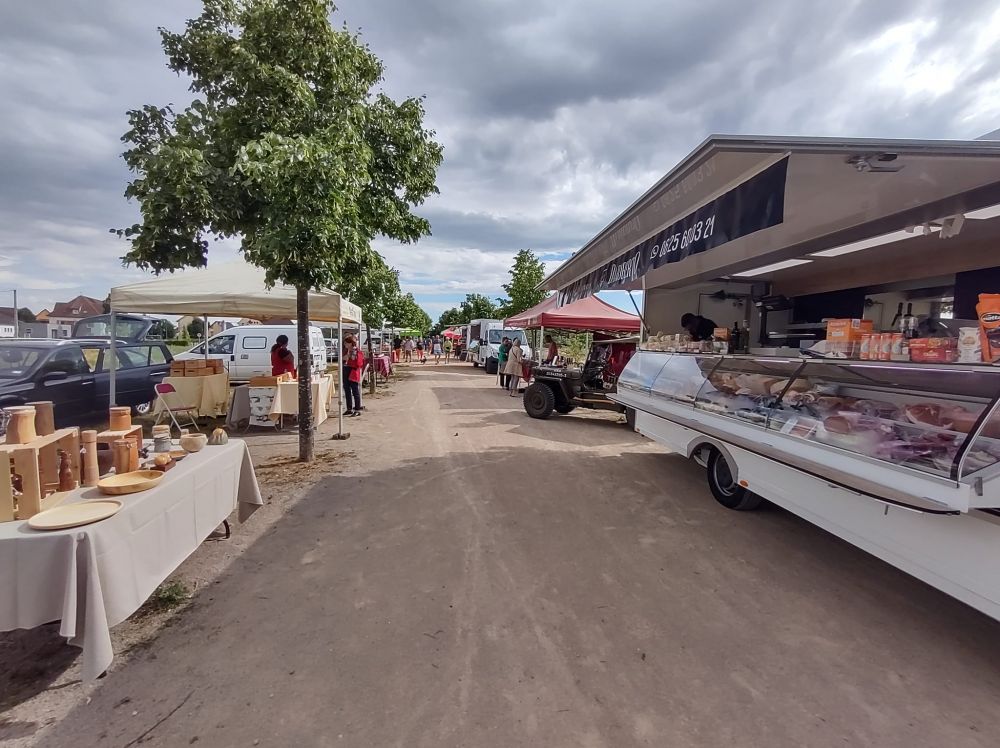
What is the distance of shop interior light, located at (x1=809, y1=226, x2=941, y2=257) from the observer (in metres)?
4.13

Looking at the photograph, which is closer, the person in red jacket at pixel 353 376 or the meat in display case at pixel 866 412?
the meat in display case at pixel 866 412

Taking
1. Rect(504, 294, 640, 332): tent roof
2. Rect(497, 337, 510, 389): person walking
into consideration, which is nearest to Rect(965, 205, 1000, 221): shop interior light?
Rect(504, 294, 640, 332): tent roof

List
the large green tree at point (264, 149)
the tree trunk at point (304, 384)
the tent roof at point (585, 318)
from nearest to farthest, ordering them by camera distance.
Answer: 1. the large green tree at point (264, 149)
2. the tree trunk at point (304, 384)
3. the tent roof at point (585, 318)

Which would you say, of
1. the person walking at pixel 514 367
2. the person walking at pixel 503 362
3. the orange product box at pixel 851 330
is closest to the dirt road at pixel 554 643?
the orange product box at pixel 851 330

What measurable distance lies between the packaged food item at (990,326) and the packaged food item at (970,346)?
3cm

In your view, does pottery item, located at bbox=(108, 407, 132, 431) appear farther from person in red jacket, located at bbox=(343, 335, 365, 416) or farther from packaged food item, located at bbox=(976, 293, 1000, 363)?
person in red jacket, located at bbox=(343, 335, 365, 416)

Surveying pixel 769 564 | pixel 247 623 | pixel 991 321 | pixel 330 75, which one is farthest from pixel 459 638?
pixel 330 75

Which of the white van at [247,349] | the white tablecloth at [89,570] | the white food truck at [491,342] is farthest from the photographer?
the white food truck at [491,342]

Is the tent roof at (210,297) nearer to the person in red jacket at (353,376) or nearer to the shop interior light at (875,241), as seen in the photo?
the person in red jacket at (353,376)

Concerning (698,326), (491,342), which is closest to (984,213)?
(698,326)

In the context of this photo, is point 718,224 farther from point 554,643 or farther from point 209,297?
point 209,297

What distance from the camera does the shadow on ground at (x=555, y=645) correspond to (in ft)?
7.04

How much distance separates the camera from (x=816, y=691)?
7.79 ft

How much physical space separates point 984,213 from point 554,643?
4456mm
